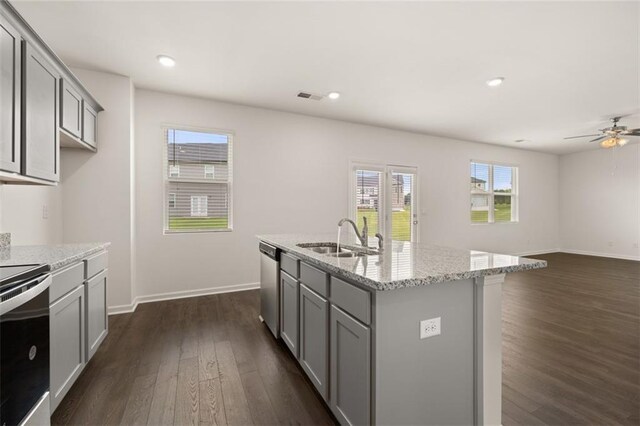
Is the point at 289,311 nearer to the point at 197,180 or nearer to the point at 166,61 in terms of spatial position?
the point at 197,180

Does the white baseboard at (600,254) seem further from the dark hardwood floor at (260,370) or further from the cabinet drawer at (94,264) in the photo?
the cabinet drawer at (94,264)

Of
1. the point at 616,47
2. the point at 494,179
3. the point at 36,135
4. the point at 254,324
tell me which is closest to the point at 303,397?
the point at 254,324

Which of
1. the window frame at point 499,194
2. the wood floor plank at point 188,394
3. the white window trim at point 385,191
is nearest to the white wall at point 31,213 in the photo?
the wood floor plank at point 188,394

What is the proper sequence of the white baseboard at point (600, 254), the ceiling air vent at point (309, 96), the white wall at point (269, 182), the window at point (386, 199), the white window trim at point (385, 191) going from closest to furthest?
1. the white wall at point (269, 182)
2. the ceiling air vent at point (309, 96)
3. the white window trim at point (385, 191)
4. the window at point (386, 199)
5. the white baseboard at point (600, 254)

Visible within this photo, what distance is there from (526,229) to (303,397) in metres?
7.97

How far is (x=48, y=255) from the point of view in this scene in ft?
6.25

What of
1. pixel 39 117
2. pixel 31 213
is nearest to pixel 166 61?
pixel 39 117

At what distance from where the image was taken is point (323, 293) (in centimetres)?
178

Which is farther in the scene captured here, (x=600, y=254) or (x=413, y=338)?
(x=600, y=254)

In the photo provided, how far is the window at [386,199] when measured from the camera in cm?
547

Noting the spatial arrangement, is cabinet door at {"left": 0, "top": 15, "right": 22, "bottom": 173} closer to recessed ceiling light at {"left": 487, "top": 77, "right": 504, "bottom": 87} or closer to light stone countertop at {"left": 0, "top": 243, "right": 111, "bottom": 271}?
light stone countertop at {"left": 0, "top": 243, "right": 111, "bottom": 271}

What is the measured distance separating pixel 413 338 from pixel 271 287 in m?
1.65

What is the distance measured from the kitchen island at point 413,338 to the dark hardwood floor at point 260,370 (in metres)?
0.41

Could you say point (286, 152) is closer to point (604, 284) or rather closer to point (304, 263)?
point (304, 263)
